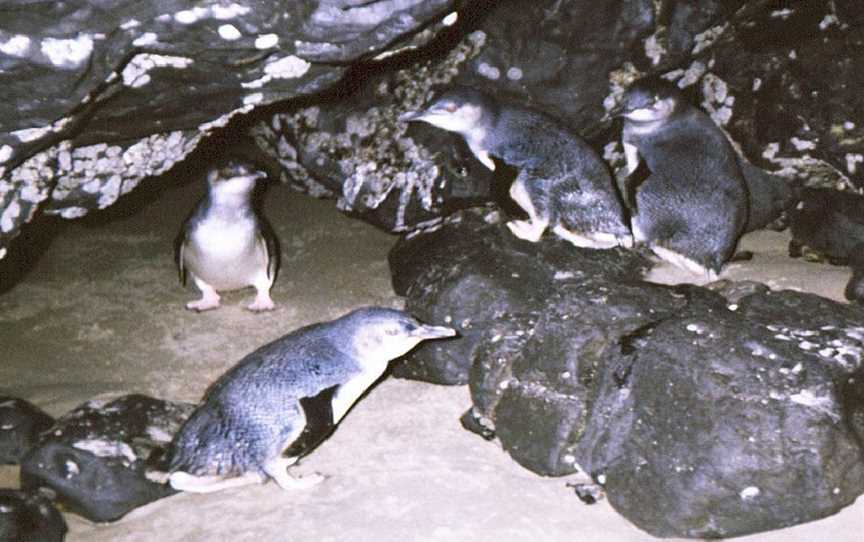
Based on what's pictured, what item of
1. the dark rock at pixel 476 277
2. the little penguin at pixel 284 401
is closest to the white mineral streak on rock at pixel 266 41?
the little penguin at pixel 284 401

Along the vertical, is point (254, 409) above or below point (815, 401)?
below

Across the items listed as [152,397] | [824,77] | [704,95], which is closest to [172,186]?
[152,397]

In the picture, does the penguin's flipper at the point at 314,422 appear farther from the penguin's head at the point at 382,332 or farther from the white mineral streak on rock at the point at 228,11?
the white mineral streak on rock at the point at 228,11

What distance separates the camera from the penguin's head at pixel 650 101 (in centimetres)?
536

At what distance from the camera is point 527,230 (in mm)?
5156

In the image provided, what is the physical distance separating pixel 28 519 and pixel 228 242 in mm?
2230

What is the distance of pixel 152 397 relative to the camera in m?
4.34

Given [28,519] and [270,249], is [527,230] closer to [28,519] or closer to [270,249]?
[270,249]

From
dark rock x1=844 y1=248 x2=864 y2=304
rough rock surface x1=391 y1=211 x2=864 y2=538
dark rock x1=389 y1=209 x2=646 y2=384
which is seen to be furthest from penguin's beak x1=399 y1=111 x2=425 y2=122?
dark rock x1=844 y1=248 x2=864 y2=304

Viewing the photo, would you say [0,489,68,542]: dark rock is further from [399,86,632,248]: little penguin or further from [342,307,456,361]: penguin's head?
[399,86,632,248]: little penguin

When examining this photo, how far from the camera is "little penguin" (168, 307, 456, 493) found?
371 centimetres

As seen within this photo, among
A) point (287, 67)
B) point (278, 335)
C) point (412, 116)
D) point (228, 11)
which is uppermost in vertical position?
point (228, 11)

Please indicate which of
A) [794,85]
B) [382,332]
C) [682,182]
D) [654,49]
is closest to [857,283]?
[682,182]

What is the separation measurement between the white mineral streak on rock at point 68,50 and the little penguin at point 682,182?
10.8 ft
